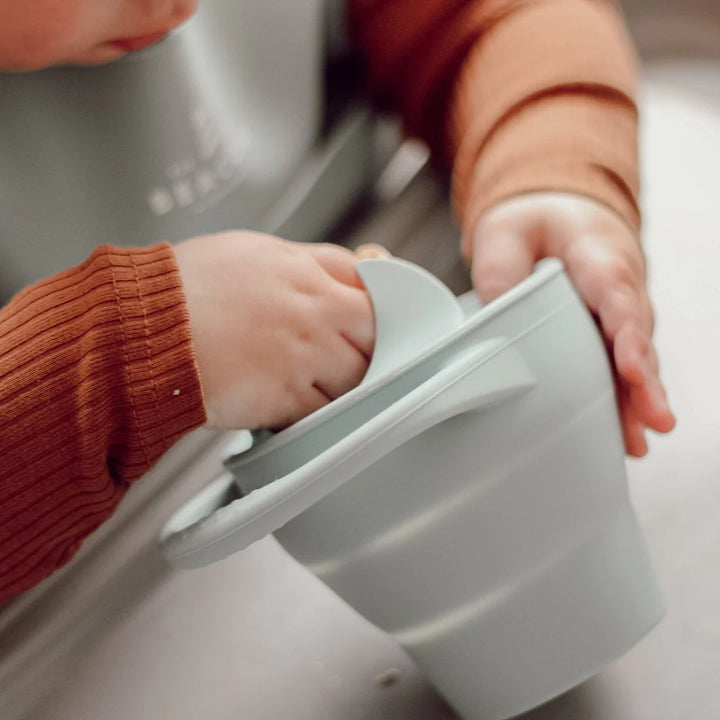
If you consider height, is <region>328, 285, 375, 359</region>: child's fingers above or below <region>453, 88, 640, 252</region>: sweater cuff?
above

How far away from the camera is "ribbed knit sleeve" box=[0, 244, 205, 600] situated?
272 millimetres

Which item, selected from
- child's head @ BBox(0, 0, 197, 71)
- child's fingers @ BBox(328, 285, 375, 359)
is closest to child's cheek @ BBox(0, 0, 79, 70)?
child's head @ BBox(0, 0, 197, 71)

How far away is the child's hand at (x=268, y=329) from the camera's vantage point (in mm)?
284

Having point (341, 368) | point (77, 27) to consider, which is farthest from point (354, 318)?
point (77, 27)

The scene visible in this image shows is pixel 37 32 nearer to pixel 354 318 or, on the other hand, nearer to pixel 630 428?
pixel 354 318

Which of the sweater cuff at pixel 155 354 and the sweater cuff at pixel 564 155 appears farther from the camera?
the sweater cuff at pixel 564 155

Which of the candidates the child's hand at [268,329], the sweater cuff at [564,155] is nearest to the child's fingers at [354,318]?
the child's hand at [268,329]

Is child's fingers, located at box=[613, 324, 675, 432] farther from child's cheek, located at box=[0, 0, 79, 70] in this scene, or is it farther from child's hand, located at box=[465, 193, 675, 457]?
child's cheek, located at box=[0, 0, 79, 70]

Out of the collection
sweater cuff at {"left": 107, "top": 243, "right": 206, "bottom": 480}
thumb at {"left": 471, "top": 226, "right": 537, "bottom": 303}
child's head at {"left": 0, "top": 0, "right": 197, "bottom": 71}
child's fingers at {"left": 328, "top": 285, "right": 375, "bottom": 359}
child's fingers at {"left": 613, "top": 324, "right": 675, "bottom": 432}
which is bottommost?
child's fingers at {"left": 613, "top": 324, "right": 675, "bottom": 432}

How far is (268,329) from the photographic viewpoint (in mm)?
291

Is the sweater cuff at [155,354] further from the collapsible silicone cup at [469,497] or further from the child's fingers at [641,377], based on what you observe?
the child's fingers at [641,377]

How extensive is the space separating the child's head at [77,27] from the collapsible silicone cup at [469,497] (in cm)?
13

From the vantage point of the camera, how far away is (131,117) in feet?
1.28

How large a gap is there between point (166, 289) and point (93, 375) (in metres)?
0.03
